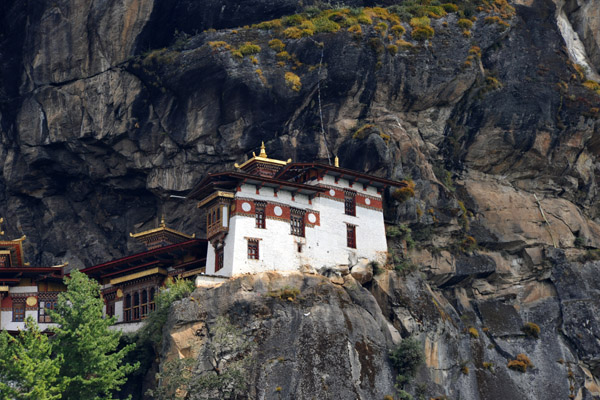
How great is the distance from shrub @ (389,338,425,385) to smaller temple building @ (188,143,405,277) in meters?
10.1

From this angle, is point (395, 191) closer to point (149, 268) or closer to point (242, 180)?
point (242, 180)

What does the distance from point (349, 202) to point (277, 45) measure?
17.5 metres

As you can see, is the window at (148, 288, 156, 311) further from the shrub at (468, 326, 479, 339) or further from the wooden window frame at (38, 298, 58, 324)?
the shrub at (468, 326, 479, 339)

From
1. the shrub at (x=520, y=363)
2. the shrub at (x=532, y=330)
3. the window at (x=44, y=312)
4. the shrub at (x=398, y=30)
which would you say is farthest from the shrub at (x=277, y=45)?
the shrub at (x=520, y=363)

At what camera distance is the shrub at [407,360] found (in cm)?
6775

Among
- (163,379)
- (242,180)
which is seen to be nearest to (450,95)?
(242,180)

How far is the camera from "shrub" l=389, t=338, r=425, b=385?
67750 mm

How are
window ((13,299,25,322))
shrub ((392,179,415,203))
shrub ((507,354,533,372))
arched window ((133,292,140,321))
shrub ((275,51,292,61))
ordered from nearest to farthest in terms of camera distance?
shrub ((507,354,533,372)) < window ((13,299,25,322)) < arched window ((133,292,140,321)) < shrub ((392,179,415,203)) < shrub ((275,51,292,61))

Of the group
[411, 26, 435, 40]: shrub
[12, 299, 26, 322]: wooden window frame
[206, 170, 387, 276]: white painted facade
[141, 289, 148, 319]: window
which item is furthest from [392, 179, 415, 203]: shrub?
[12, 299, 26, 322]: wooden window frame

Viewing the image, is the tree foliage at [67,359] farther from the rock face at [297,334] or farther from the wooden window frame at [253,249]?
the wooden window frame at [253,249]

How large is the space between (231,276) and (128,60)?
28.2 m

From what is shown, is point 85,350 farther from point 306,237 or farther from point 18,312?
point 306,237

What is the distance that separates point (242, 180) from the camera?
73.9 m

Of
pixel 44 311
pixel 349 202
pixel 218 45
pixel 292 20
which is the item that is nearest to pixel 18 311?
pixel 44 311
